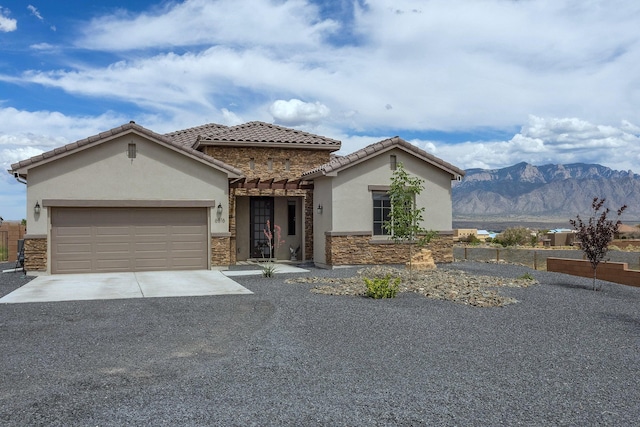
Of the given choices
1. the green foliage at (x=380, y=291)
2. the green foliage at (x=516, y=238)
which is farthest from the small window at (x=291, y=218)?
the green foliage at (x=516, y=238)

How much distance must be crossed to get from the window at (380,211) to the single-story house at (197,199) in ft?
0.11

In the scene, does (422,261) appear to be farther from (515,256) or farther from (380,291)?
(515,256)

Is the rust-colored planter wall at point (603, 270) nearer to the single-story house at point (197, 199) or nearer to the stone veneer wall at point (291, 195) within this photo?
the single-story house at point (197, 199)

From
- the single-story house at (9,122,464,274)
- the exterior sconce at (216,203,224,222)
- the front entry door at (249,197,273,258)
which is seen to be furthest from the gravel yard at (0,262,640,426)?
the front entry door at (249,197,273,258)

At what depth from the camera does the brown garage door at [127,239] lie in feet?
59.2

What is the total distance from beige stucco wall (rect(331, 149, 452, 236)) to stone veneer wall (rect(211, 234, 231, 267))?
359 centimetres

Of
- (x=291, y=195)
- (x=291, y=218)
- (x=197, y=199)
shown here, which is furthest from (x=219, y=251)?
(x=291, y=218)

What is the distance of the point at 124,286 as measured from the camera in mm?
15117

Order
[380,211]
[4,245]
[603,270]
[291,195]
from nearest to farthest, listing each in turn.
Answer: [603,270]
[380,211]
[291,195]
[4,245]

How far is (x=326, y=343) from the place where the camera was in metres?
8.79

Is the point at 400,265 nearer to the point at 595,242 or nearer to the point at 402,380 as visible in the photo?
the point at 595,242

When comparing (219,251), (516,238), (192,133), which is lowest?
(516,238)

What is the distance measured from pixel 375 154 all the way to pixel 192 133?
29.6ft

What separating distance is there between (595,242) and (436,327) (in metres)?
7.99
